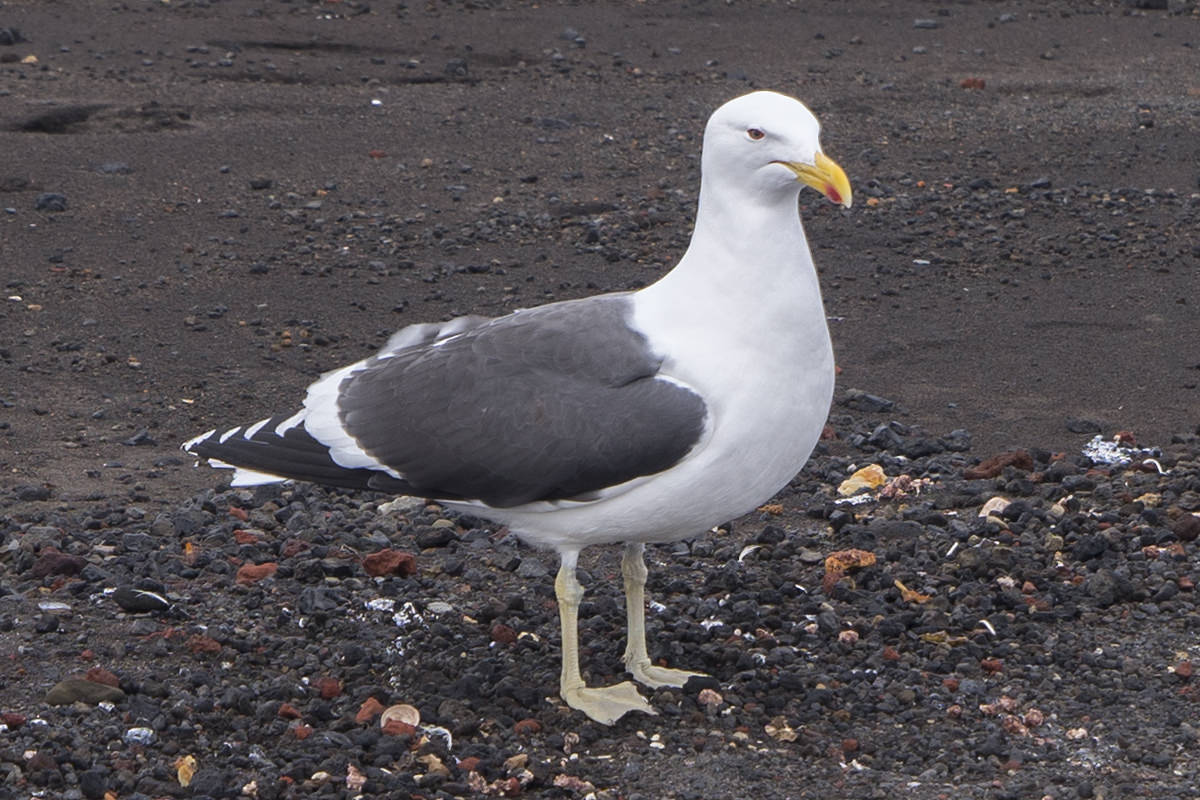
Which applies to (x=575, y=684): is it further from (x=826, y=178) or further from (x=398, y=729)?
(x=826, y=178)

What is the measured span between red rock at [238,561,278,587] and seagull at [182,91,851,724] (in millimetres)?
786

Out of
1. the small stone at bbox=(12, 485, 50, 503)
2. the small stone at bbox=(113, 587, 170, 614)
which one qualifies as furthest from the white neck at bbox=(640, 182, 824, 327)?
the small stone at bbox=(12, 485, 50, 503)

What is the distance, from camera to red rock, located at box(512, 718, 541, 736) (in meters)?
5.20

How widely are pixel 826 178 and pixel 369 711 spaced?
218 cm

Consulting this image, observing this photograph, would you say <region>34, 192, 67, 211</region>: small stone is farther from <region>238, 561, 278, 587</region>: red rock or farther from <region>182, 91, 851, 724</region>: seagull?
<region>182, 91, 851, 724</region>: seagull

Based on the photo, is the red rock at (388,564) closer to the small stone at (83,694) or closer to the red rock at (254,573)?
the red rock at (254,573)

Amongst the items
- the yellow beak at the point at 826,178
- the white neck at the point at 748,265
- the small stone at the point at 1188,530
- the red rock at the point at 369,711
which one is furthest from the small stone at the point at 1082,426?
the red rock at the point at 369,711

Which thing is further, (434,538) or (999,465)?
(999,465)

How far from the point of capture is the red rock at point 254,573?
20.4 ft

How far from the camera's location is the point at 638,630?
5.70 meters

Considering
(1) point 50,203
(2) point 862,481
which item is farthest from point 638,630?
(1) point 50,203

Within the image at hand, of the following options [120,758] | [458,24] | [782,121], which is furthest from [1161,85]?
[120,758]

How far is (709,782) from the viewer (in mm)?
4895

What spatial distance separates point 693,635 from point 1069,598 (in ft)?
4.70
